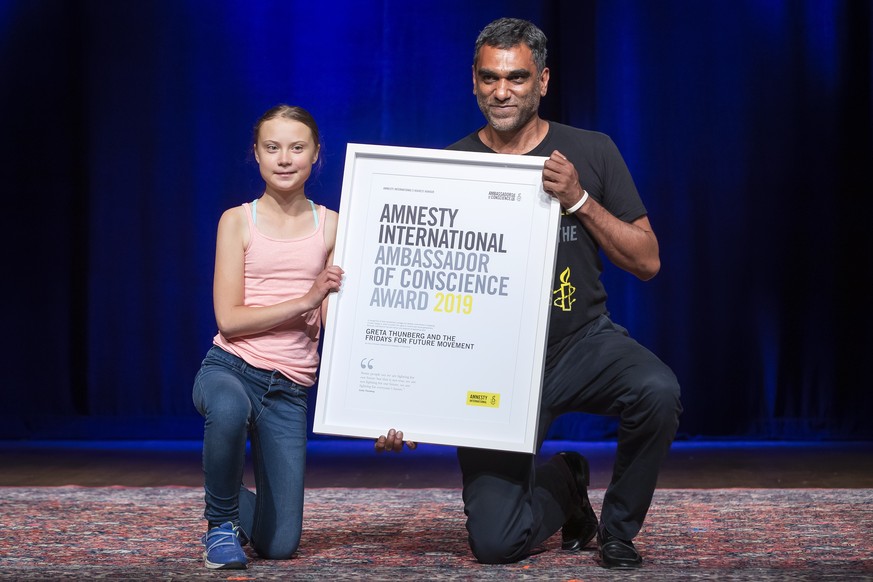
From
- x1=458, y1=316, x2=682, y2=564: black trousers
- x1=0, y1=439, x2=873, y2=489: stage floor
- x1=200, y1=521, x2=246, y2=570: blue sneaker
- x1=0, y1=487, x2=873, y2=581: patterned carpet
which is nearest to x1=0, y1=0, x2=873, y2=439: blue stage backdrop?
x1=0, y1=439, x2=873, y2=489: stage floor

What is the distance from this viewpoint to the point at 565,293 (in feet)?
7.59

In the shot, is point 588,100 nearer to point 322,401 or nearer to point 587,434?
point 587,434

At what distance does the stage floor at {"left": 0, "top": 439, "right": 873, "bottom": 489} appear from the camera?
146 inches

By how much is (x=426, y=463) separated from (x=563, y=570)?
7.54 feet

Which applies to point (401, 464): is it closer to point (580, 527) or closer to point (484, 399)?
point (580, 527)

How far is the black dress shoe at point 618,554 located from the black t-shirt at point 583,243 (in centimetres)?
43

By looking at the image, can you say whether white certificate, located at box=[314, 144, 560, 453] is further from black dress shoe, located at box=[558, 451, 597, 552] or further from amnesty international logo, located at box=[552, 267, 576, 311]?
black dress shoe, located at box=[558, 451, 597, 552]

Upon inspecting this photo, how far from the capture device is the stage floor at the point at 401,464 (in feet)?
12.1

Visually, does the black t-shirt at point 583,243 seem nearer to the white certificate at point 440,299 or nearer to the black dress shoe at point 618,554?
the white certificate at point 440,299

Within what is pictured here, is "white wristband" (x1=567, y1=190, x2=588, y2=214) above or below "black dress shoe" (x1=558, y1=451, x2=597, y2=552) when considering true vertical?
above

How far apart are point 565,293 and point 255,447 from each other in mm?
780

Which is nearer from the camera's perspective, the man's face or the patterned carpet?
the patterned carpet

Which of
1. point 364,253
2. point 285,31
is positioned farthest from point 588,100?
point 364,253

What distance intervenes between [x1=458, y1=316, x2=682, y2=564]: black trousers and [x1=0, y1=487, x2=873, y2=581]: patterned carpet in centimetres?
7
